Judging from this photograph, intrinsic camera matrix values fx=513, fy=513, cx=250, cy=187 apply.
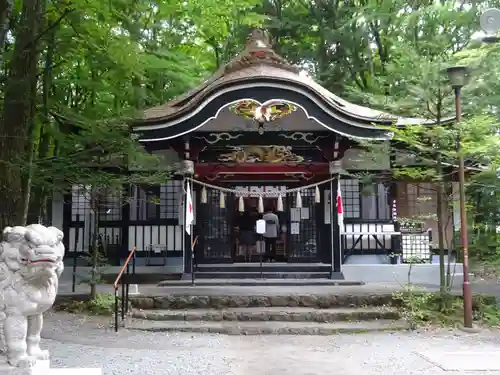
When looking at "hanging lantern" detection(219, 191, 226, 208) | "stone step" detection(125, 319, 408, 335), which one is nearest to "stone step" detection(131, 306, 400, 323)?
"stone step" detection(125, 319, 408, 335)

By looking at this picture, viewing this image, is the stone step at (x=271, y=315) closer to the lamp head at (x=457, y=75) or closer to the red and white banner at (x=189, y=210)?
the red and white banner at (x=189, y=210)

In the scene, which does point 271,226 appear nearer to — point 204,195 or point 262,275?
point 262,275

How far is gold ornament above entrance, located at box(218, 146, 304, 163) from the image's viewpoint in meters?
12.7

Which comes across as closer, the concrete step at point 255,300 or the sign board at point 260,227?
the concrete step at point 255,300

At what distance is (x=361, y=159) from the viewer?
12.8 metres

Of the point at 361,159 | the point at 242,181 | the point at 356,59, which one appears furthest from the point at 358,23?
the point at 242,181

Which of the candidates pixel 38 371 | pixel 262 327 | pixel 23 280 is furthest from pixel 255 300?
pixel 23 280

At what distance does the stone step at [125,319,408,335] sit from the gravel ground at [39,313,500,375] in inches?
9.3

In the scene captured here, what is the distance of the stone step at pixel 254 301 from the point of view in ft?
32.0

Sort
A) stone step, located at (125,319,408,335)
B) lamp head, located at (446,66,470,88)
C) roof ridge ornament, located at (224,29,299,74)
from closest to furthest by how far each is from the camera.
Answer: lamp head, located at (446,66,470,88), stone step, located at (125,319,408,335), roof ridge ornament, located at (224,29,299,74)

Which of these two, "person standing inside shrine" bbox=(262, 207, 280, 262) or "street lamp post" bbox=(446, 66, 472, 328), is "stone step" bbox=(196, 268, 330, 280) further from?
"street lamp post" bbox=(446, 66, 472, 328)

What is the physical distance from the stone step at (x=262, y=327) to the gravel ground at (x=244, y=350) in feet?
0.78

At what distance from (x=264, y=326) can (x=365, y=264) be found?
488cm

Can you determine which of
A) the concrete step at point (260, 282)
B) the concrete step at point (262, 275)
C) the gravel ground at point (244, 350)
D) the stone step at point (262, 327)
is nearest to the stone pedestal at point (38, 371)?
the gravel ground at point (244, 350)
